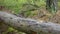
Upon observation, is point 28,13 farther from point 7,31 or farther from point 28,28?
point 28,28

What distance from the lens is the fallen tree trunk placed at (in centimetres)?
348

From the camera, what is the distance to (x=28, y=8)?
273 inches

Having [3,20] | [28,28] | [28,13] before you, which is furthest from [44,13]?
[28,28]

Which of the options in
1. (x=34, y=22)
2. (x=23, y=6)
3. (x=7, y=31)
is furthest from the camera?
(x=23, y=6)

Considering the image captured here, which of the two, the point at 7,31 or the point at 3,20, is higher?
the point at 3,20

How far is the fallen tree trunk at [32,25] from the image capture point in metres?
3.48

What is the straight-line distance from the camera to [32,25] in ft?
12.5

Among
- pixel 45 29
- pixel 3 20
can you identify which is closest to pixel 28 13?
pixel 3 20

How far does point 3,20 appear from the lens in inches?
185

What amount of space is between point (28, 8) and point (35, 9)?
0.35 metres

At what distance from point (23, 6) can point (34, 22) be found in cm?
343

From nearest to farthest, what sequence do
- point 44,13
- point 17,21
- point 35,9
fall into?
point 17,21
point 44,13
point 35,9

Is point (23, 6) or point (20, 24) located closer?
point (20, 24)

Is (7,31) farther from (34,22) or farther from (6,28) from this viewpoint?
(34,22)
